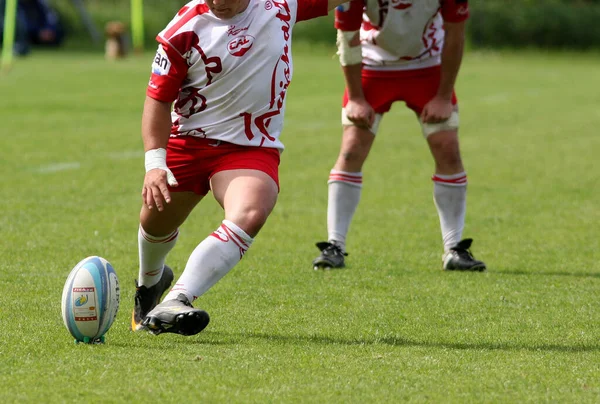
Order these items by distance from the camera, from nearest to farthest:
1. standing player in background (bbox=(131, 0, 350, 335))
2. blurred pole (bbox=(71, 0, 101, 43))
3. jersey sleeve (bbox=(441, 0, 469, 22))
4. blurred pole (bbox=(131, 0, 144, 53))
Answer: standing player in background (bbox=(131, 0, 350, 335)) → jersey sleeve (bbox=(441, 0, 469, 22)) → blurred pole (bbox=(131, 0, 144, 53)) → blurred pole (bbox=(71, 0, 101, 43))

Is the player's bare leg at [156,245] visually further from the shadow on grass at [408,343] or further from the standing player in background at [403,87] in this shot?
the standing player in background at [403,87]

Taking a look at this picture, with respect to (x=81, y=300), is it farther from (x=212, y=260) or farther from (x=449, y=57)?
(x=449, y=57)

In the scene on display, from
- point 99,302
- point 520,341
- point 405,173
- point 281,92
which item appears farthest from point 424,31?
point 405,173

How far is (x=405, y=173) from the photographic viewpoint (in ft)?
38.5

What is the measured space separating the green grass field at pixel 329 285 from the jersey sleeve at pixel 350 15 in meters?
1.56

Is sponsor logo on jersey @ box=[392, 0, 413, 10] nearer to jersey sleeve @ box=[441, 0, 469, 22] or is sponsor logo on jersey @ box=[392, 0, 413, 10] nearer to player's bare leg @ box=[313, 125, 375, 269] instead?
jersey sleeve @ box=[441, 0, 469, 22]

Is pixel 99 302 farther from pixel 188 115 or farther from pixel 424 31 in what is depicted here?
pixel 424 31

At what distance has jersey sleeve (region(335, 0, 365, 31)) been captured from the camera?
6.92 metres

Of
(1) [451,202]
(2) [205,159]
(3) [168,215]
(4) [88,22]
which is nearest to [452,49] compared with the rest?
(1) [451,202]

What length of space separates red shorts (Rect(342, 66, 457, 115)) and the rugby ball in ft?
9.21

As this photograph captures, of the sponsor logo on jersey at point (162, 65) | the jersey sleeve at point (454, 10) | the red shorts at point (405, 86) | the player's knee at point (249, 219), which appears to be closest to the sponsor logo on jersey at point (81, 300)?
the player's knee at point (249, 219)

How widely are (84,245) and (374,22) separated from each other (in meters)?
2.50

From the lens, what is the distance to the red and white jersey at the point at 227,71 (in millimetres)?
4969

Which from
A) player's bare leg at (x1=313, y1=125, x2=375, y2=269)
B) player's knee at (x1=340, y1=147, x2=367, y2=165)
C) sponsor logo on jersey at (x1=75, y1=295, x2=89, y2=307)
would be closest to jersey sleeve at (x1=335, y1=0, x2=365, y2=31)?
player's bare leg at (x1=313, y1=125, x2=375, y2=269)
